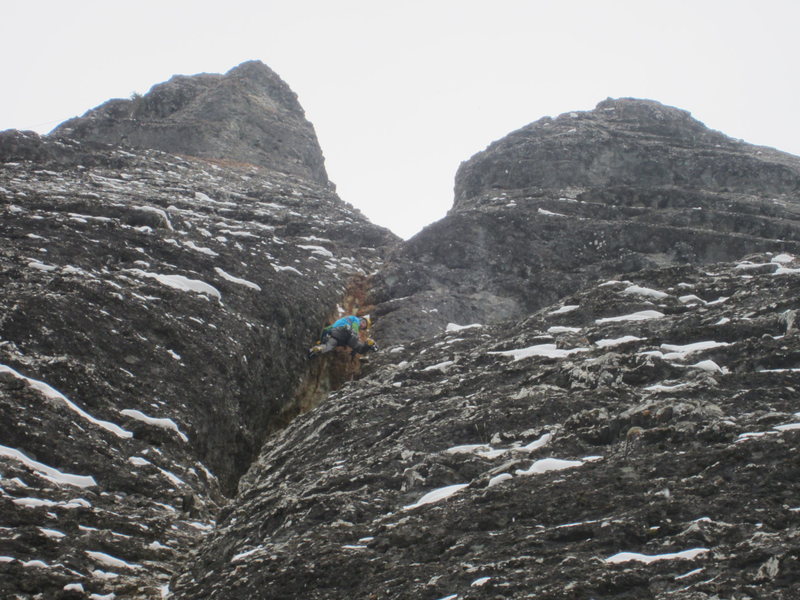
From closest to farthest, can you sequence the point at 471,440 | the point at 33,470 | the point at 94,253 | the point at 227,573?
the point at 227,573 < the point at 33,470 < the point at 471,440 < the point at 94,253

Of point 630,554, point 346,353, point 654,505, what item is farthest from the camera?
point 346,353

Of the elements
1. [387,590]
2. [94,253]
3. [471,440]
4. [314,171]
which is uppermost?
[314,171]

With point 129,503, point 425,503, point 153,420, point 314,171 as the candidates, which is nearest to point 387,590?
point 425,503

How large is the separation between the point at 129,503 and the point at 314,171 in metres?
29.9

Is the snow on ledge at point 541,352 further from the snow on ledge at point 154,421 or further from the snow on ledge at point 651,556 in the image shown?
the snow on ledge at point 651,556

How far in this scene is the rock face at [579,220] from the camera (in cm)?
1956

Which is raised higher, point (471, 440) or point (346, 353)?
A: point (346, 353)

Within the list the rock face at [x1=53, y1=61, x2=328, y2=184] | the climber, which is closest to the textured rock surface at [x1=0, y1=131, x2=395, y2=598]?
the climber

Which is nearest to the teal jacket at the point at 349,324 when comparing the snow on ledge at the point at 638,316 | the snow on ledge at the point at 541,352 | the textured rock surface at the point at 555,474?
the textured rock surface at the point at 555,474

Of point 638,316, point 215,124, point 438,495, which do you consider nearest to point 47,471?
point 438,495

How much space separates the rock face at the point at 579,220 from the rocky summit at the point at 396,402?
11 centimetres

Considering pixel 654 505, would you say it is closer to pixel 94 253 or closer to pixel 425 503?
pixel 425 503

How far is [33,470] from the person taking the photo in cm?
902

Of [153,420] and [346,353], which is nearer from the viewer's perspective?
[153,420]
